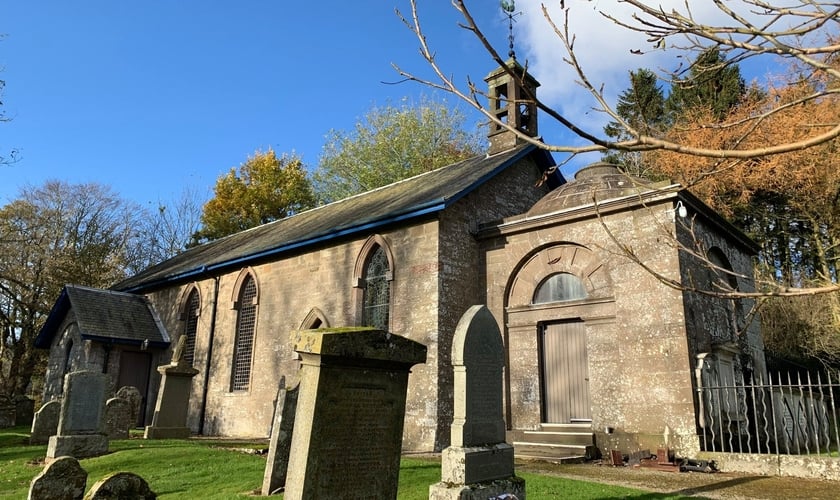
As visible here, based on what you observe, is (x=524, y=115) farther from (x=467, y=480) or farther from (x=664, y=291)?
(x=467, y=480)

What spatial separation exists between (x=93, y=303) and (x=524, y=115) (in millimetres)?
17298

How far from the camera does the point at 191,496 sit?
27.2 ft

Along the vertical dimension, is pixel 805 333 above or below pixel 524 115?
below

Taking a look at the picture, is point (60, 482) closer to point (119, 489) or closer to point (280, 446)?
point (119, 489)

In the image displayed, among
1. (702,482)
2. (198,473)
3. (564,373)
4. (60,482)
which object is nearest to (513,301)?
(564,373)

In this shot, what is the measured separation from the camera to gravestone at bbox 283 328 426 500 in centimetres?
516

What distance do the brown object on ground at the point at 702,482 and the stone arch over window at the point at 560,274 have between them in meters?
3.91

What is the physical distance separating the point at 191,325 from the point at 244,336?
3.70 metres

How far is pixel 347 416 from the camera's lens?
545 cm

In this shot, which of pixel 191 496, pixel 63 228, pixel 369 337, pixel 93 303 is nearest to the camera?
pixel 369 337

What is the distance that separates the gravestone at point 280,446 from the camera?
26.6ft

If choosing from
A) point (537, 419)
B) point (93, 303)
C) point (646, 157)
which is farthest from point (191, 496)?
point (646, 157)

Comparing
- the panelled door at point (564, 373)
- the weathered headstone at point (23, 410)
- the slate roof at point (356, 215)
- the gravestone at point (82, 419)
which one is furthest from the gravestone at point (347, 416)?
the weathered headstone at point (23, 410)

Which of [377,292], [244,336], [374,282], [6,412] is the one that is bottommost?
[6,412]
